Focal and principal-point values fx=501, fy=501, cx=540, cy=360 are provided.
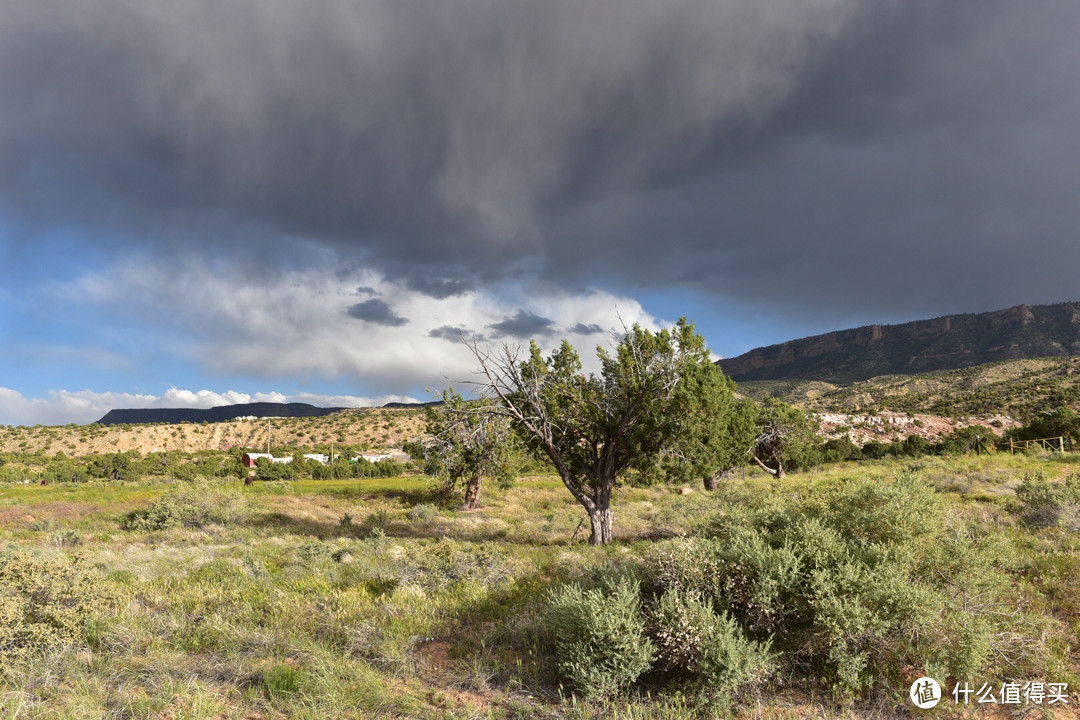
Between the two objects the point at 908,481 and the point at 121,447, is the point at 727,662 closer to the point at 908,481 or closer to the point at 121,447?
the point at 908,481

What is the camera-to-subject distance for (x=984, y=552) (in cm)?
691

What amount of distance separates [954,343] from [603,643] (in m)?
176

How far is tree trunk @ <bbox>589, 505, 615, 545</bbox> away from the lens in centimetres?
1644

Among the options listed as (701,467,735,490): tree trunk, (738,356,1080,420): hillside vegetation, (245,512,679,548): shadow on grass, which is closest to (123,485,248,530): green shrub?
(245,512,679,548): shadow on grass

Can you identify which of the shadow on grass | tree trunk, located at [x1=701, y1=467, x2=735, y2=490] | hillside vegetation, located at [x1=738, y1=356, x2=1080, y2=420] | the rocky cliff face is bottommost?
tree trunk, located at [x1=701, y1=467, x2=735, y2=490]

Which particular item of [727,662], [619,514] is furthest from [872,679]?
[619,514]

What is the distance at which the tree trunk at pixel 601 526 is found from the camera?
53.9ft

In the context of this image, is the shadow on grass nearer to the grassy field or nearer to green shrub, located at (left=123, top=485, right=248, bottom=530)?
green shrub, located at (left=123, top=485, right=248, bottom=530)

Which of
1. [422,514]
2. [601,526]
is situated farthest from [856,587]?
[422,514]

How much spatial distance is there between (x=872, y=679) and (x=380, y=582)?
871 centimetres

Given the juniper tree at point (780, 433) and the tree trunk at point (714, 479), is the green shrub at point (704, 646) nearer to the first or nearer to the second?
the tree trunk at point (714, 479)

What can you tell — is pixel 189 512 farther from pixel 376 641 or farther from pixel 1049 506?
pixel 1049 506

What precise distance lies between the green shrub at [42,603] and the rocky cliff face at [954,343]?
156677mm

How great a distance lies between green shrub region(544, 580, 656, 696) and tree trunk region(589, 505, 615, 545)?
10508mm
